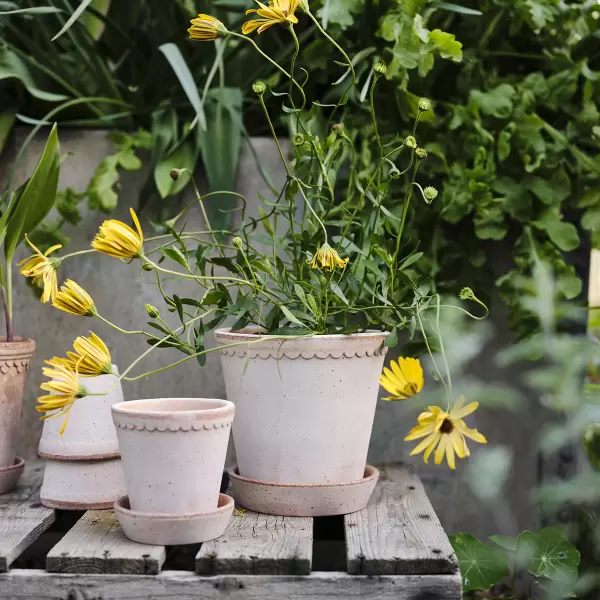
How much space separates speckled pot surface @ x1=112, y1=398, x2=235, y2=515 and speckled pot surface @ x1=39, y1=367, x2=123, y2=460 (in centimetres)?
16

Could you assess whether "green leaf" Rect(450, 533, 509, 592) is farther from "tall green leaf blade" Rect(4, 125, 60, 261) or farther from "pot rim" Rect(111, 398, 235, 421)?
"tall green leaf blade" Rect(4, 125, 60, 261)

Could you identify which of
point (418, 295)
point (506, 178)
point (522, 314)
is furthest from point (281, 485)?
point (506, 178)

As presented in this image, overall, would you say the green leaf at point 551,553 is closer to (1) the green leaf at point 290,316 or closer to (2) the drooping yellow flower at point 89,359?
(1) the green leaf at point 290,316

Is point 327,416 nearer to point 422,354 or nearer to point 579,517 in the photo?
point 422,354

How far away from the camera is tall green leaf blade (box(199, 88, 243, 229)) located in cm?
141

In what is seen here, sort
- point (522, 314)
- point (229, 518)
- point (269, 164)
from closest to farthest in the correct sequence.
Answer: point (229, 518), point (522, 314), point (269, 164)

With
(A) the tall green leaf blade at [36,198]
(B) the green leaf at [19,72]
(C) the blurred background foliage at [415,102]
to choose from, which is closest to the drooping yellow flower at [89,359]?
(A) the tall green leaf blade at [36,198]

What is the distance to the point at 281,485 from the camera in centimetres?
109

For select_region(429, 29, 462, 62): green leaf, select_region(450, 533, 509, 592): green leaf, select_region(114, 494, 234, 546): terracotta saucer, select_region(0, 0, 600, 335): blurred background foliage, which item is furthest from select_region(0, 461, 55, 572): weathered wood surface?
select_region(429, 29, 462, 62): green leaf

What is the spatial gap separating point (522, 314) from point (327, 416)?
18.3 inches

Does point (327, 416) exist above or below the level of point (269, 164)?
below

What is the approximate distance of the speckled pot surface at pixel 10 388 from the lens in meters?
1.18

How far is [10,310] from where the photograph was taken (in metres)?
1.26

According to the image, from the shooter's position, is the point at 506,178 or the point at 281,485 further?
the point at 506,178
